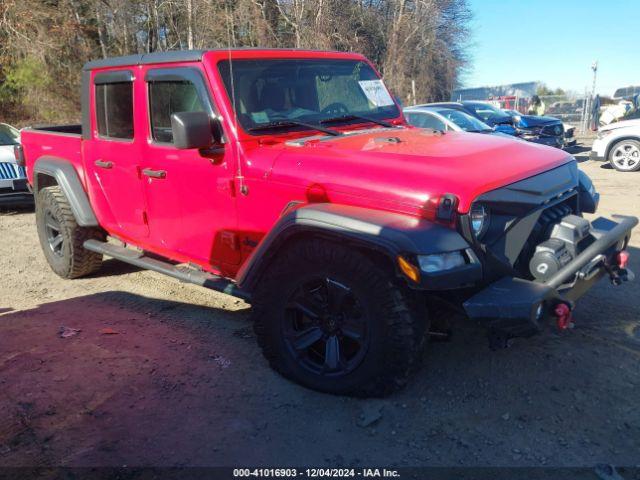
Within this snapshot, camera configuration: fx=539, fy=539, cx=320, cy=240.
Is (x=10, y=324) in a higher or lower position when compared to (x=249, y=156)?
lower

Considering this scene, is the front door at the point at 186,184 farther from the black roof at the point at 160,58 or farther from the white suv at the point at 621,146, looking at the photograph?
the white suv at the point at 621,146

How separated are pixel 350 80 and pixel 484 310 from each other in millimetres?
2375

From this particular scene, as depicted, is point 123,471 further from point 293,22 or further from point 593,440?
point 293,22

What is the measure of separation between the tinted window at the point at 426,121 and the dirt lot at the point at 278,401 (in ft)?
20.9

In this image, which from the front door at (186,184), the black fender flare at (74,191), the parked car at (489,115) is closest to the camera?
the front door at (186,184)

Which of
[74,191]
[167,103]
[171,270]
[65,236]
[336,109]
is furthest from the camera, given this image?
[65,236]

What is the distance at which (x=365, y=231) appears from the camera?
273 centimetres

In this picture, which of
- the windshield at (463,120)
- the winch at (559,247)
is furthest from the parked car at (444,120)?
the winch at (559,247)

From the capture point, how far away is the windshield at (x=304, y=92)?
11.9 feet

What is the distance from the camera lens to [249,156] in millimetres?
3408

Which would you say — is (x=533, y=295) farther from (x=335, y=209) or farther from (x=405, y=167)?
(x=335, y=209)

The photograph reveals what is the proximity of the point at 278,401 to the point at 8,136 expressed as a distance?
8522 millimetres

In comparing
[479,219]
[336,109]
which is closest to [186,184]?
[336,109]

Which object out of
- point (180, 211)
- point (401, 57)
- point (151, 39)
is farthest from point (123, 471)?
point (401, 57)
